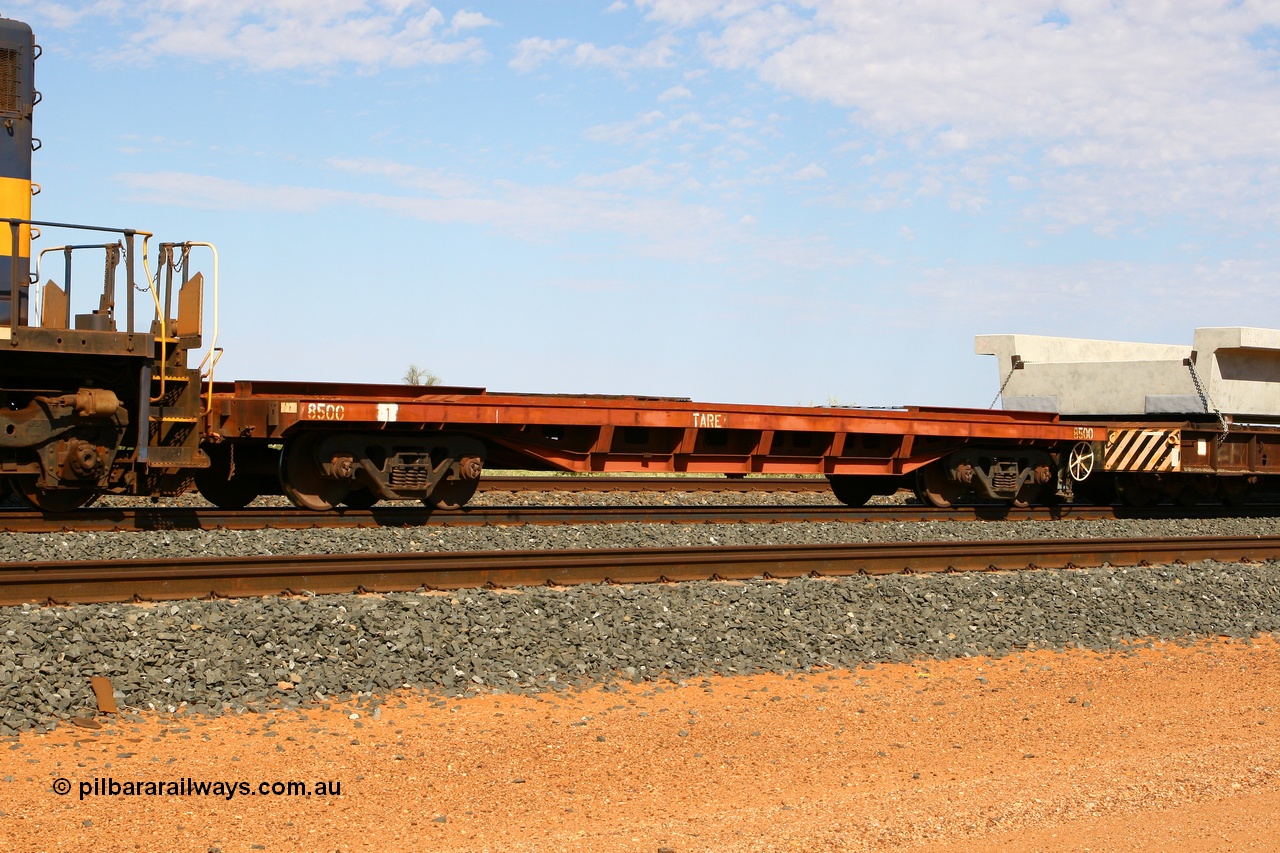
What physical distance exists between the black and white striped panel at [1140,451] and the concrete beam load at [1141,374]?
3.79ft

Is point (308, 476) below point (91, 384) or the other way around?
below

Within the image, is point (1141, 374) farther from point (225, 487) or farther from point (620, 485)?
point (225, 487)

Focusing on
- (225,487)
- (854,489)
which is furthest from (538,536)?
(854,489)

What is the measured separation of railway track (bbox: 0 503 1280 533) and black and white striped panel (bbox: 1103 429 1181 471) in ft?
2.28

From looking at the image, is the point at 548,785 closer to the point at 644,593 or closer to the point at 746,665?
the point at 746,665

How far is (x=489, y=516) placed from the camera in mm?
12523

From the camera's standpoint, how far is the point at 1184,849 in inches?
168

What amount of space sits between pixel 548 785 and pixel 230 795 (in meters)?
1.29

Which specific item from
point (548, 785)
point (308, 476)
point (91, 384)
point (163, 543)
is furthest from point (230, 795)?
point (308, 476)

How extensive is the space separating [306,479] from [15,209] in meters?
3.79

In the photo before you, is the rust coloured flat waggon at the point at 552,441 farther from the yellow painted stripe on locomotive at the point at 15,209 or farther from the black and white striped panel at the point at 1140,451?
the yellow painted stripe on locomotive at the point at 15,209

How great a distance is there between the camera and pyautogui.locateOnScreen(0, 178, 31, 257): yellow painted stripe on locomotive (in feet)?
35.8

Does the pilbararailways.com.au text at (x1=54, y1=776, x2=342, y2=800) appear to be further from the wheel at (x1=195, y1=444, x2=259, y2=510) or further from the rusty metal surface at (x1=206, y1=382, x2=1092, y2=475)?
the wheel at (x1=195, y1=444, x2=259, y2=510)

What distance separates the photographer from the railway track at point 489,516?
11.0 metres
